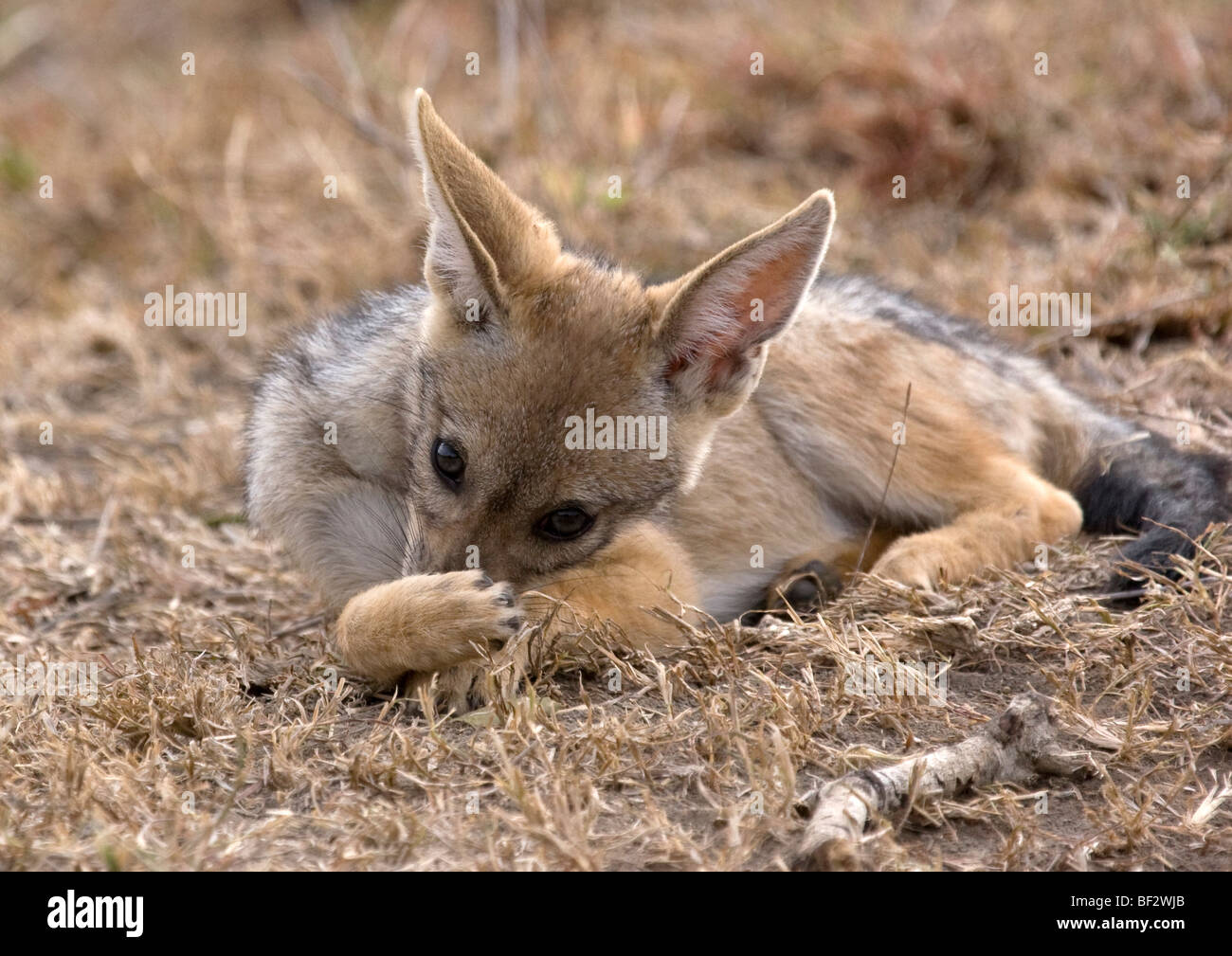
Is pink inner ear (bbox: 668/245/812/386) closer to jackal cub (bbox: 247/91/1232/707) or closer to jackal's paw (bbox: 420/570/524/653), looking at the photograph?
jackal cub (bbox: 247/91/1232/707)

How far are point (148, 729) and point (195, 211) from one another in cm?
620

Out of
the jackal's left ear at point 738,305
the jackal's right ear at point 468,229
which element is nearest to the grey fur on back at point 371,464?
the jackal's right ear at point 468,229

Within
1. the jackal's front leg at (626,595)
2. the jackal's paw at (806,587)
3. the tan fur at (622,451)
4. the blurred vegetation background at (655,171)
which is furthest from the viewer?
the blurred vegetation background at (655,171)

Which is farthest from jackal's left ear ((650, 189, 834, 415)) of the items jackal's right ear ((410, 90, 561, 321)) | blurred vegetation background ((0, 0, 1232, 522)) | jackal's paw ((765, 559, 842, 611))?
blurred vegetation background ((0, 0, 1232, 522))

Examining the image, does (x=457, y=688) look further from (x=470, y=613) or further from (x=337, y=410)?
(x=337, y=410)

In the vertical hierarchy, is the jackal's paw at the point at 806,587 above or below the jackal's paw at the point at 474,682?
above

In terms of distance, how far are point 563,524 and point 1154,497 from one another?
2.26 meters

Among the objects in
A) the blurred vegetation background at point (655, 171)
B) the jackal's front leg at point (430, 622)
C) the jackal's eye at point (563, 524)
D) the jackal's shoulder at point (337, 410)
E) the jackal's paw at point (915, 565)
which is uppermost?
the blurred vegetation background at point (655, 171)

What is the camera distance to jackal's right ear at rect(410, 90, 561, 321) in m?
3.79

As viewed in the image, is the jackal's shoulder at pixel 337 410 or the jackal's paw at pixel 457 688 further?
the jackal's shoulder at pixel 337 410

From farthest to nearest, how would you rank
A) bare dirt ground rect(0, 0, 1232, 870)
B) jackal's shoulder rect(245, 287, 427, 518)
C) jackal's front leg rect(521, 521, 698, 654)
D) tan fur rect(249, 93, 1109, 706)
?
1. jackal's shoulder rect(245, 287, 427, 518)
2. jackal's front leg rect(521, 521, 698, 654)
3. tan fur rect(249, 93, 1109, 706)
4. bare dirt ground rect(0, 0, 1232, 870)

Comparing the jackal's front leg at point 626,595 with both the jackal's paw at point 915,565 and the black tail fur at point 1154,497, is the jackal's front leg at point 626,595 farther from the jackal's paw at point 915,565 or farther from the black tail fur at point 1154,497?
the black tail fur at point 1154,497

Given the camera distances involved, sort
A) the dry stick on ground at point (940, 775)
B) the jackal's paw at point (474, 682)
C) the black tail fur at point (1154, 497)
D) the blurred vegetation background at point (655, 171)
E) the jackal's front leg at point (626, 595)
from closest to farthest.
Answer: the dry stick on ground at point (940, 775) → the jackal's paw at point (474, 682) → the jackal's front leg at point (626, 595) → the black tail fur at point (1154, 497) → the blurred vegetation background at point (655, 171)

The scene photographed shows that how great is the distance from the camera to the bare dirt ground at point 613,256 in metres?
3.01
